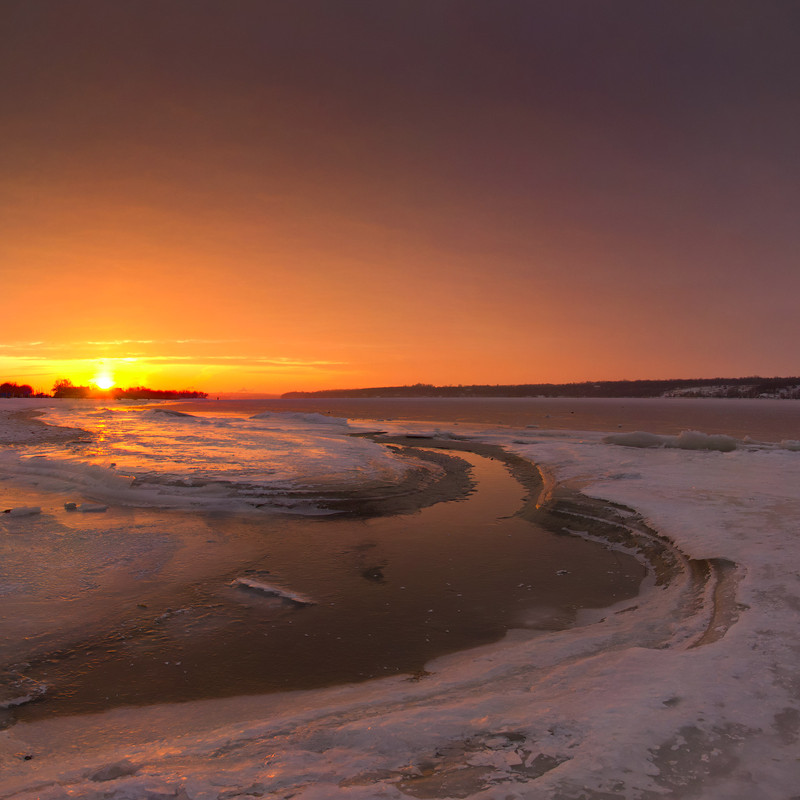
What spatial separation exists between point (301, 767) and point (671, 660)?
317cm

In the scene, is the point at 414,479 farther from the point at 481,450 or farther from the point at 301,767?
the point at 301,767

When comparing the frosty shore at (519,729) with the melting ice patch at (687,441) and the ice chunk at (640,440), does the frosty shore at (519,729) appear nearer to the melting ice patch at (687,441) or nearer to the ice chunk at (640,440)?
the melting ice patch at (687,441)

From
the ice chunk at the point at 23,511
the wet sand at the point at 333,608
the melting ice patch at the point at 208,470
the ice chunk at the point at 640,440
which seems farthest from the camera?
the ice chunk at the point at 640,440

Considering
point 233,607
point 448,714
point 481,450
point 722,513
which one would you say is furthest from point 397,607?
point 481,450

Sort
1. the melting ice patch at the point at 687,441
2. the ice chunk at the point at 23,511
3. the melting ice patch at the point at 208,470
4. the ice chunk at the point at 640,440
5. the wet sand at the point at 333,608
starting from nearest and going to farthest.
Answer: the wet sand at the point at 333,608 → the ice chunk at the point at 23,511 → the melting ice patch at the point at 208,470 → the melting ice patch at the point at 687,441 → the ice chunk at the point at 640,440

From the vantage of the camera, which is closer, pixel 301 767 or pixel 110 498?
pixel 301 767

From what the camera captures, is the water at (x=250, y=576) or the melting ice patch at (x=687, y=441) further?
the melting ice patch at (x=687, y=441)

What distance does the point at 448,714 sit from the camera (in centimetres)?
379

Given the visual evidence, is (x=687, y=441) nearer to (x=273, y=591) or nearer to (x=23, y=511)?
(x=273, y=591)

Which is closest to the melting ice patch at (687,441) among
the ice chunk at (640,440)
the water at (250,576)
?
the ice chunk at (640,440)

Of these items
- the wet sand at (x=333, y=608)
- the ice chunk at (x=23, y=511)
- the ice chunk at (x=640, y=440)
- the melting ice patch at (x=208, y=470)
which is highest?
the ice chunk at (x=640, y=440)

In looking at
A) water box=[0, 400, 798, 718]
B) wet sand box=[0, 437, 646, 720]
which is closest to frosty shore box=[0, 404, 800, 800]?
wet sand box=[0, 437, 646, 720]

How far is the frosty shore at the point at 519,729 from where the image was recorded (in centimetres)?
291

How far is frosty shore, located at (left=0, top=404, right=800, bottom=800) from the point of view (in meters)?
2.91
